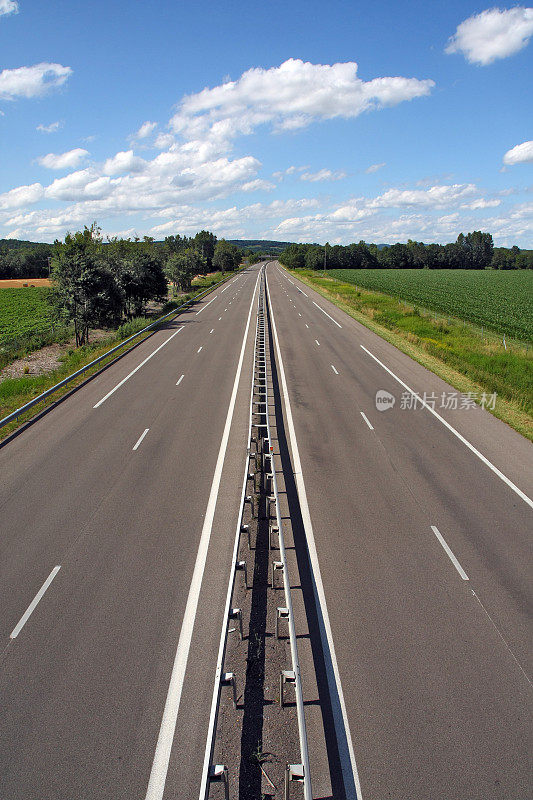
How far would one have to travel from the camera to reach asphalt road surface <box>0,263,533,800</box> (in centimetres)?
527

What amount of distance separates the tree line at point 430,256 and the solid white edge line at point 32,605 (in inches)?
6477

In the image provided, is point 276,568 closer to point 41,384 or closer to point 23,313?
point 41,384

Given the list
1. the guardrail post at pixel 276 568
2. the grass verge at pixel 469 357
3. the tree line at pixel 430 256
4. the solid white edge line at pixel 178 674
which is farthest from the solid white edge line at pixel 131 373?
the tree line at pixel 430 256

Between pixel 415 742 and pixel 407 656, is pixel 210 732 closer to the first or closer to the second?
pixel 415 742

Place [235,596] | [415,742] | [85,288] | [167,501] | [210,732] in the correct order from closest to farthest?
1. [210,732]
2. [415,742]
3. [235,596]
4. [167,501]
5. [85,288]

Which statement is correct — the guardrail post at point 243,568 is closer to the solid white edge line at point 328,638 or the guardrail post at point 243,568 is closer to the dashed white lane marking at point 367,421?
the solid white edge line at point 328,638

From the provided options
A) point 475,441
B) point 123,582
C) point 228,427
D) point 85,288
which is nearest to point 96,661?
point 123,582

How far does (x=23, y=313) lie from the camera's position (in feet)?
185

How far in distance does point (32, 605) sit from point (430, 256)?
187329mm

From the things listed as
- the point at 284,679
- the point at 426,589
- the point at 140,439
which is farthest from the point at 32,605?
the point at 140,439

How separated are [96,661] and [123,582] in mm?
1624

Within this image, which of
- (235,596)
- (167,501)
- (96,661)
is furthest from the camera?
(167,501)

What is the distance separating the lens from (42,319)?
167 ft

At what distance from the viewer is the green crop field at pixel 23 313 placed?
132ft
